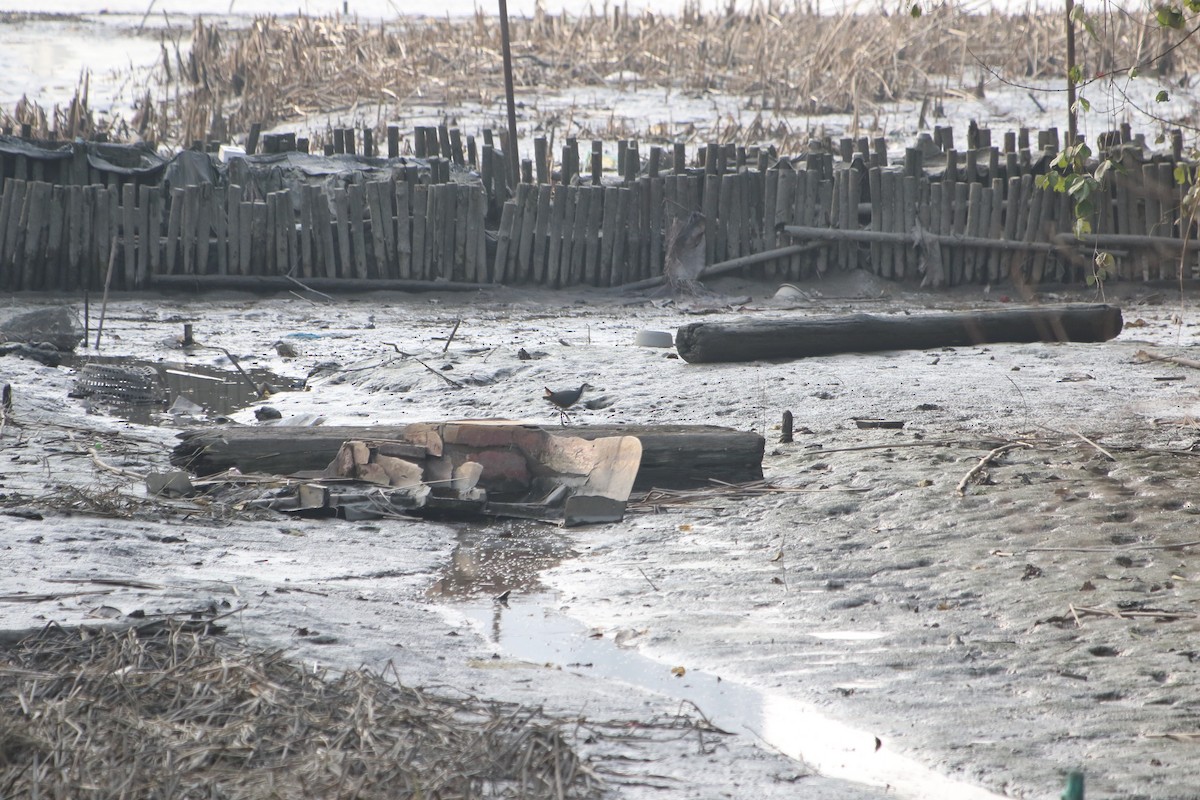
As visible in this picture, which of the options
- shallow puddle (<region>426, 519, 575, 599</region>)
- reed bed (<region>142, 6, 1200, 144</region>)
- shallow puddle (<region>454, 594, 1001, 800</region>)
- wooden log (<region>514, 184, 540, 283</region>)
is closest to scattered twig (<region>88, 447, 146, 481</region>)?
shallow puddle (<region>426, 519, 575, 599</region>)

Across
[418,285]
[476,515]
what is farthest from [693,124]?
[476,515]

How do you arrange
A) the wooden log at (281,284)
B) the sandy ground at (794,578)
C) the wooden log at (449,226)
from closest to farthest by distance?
the sandy ground at (794,578) < the wooden log at (281,284) < the wooden log at (449,226)

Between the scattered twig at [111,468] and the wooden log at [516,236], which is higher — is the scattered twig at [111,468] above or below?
below

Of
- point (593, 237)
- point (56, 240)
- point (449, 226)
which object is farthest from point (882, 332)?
point (56, 240)

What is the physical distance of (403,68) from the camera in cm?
2209

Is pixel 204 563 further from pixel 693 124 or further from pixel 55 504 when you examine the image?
pixel 693 124

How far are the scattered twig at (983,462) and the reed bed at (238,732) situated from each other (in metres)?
2.61

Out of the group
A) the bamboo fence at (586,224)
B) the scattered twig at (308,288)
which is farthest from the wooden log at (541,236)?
the scattered twig at (308,288)

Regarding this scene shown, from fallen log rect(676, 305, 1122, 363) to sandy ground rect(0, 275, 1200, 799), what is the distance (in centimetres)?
16

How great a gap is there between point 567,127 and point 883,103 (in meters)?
6.03

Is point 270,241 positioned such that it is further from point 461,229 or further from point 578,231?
point 578,231

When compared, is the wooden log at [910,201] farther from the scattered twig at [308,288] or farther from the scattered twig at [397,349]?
the scattered twig at [308,288]

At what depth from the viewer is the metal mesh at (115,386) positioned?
23.7 feet

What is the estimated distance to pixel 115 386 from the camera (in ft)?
24.0
